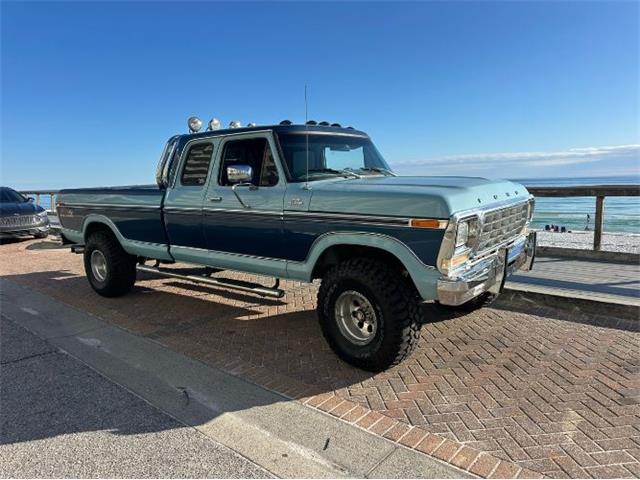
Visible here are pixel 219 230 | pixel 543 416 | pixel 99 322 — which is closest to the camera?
pixel 543 416

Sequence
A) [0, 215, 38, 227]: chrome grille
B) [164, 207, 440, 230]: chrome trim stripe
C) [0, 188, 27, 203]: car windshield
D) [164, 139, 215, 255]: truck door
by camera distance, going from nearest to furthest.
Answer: [164, 207, 440, 230]: chrome trim stripe
[164, 139, 215, 255]: truck door
[0, 215, 38, 227]: chrome grille
[0, 188, 27, 203]: car windshield

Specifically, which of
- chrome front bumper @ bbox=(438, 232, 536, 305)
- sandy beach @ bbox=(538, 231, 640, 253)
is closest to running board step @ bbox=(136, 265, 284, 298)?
chrome front bumper @ bbox=(438, 232, 536, 305)

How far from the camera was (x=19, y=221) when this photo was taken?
44.5 ft

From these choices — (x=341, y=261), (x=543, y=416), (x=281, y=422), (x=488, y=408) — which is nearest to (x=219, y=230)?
(x=341, y=261)

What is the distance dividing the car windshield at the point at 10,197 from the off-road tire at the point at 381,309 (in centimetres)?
1412

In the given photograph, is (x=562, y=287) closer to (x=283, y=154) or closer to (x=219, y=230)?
(x=283, y=154)

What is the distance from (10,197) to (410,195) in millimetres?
15036

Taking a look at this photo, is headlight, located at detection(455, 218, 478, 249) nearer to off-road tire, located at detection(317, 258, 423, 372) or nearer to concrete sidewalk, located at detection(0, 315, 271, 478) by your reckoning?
off-road tire, located at detection(317, 258, 423, 372)

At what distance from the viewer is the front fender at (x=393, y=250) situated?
3715 mm

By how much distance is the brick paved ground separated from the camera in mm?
3000

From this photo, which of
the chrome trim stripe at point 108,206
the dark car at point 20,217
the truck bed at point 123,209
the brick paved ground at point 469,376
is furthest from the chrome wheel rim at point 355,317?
the dark car at point 20,217

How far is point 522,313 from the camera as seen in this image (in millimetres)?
5508

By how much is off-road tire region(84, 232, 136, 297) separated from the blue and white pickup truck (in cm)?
2

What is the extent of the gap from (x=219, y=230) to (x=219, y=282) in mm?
603
